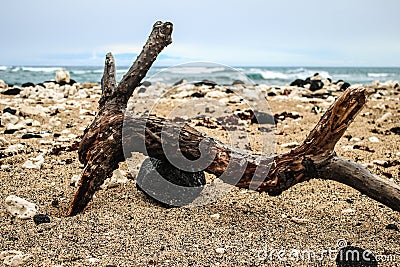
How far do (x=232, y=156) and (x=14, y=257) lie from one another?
1.64 meters

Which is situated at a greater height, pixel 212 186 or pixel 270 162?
pixel 270 162

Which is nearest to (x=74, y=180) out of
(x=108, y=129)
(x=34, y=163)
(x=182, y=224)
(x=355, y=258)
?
(x=34, y=163)

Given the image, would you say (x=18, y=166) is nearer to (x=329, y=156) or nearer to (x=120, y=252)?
(x=120, y=252)

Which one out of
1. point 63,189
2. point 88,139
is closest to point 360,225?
point 88,139

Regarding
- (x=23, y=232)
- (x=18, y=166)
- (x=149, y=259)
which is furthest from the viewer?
(x=18, y=166)

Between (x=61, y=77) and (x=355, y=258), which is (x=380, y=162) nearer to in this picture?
(x=355, y=258)

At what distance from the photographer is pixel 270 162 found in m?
3.24

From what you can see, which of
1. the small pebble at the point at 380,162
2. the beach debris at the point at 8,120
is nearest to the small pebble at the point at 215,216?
the small pebble at the point at 380,162

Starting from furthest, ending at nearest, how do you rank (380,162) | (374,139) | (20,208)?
(374,139)
(380,162)
(20,208)

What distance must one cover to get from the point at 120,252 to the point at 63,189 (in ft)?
4.42

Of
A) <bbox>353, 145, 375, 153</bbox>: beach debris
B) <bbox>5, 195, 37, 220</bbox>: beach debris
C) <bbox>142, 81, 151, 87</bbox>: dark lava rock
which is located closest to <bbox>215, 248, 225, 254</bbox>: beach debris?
<bbox>5, 195, 37, 220</bbox>: beach debris

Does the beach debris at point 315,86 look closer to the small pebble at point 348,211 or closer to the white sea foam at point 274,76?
the small pebble at point 348,211

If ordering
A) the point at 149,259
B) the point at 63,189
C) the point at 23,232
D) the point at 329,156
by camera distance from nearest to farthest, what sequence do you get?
the point at 149,259 → the point at 23,232 → the point at 329,156 → the point at 63,189

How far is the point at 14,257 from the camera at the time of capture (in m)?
2.49
